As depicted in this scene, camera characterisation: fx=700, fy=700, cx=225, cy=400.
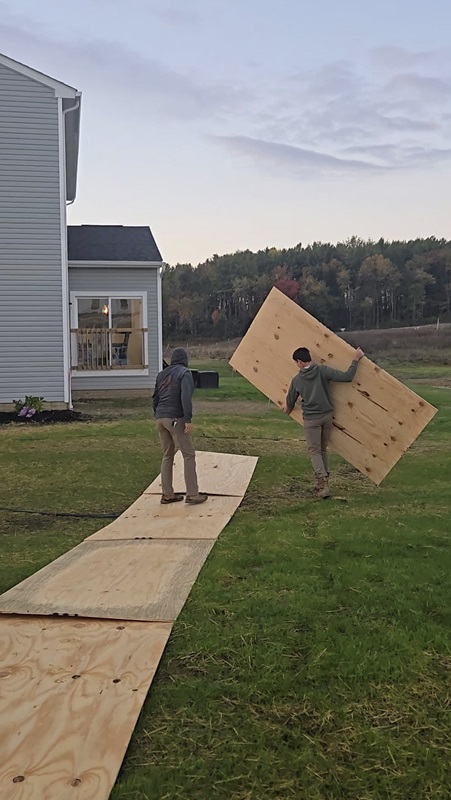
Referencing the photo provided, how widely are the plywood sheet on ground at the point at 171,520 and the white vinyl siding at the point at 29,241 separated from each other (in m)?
8.67

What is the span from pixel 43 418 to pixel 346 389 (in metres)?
9.10

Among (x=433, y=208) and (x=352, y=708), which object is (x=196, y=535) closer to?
(x=352, y=708)

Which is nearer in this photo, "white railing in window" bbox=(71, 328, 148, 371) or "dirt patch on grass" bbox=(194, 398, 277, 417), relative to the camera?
"dirt patch on grass" bbox=(194, 398, 277, 417)

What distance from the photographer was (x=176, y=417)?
25.2 feet

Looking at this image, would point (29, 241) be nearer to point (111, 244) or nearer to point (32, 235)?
point (32, 235)

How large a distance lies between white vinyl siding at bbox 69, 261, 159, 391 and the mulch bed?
4.54m

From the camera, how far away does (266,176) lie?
37156 mm

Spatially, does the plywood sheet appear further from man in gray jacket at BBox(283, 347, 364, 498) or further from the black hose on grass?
the black hose on grass

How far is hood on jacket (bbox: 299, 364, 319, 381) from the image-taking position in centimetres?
819

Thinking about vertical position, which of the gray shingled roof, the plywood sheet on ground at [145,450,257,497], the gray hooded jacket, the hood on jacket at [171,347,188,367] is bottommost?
the plywood sheet on ground at [145,450,257,497]

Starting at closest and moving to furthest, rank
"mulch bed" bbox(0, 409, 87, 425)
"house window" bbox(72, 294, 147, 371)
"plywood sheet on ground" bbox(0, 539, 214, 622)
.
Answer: "plywood sheet on ground" bbox(0, 539, 214, 622), "mulch bed" bbox(0, 409, 87, 425), "house window" bbox(72, 294, 147, 371)

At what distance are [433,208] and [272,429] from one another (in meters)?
30.4

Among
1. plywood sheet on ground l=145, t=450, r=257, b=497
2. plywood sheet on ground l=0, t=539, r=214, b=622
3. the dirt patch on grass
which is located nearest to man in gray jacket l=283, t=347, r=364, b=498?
plywood sheet on ground l=145, t=450, r=257, b=497

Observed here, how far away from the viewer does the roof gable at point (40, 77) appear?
51.2ft
